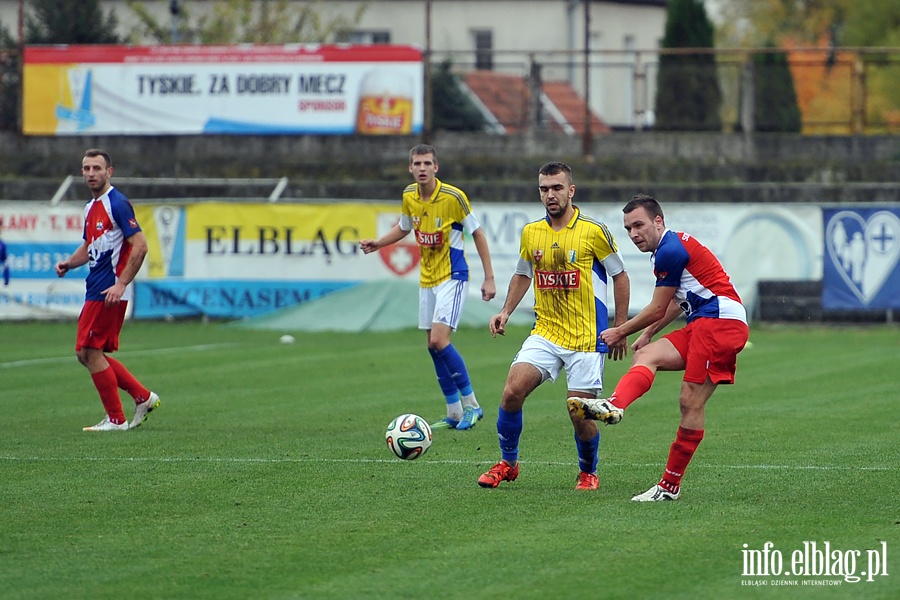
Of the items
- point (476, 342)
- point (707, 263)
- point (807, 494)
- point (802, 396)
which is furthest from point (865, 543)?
point (476, 342)

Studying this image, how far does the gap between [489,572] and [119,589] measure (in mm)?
1580

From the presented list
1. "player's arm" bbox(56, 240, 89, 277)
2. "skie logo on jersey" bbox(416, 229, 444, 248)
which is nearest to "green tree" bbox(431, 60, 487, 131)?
"skie logo on jersey" bbox(416, 229, 444, 248)

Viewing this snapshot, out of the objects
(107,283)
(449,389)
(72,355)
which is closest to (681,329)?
(449,389)

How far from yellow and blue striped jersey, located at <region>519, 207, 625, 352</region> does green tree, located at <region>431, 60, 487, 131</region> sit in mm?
18348

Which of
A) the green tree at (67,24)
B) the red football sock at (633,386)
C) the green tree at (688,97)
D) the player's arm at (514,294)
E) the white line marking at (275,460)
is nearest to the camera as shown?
the red football sock at (633,386)

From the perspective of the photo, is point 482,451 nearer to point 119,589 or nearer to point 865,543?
point 865,543

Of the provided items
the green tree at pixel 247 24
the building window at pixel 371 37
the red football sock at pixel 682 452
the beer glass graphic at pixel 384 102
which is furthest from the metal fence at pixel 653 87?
the red football sock at pixel 682 452

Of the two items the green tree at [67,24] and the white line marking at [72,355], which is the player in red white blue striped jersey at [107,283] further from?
the green tree at [67,24]

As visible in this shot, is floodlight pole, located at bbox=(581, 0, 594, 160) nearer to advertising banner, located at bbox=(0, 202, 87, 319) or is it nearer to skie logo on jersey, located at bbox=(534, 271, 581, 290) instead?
advertising banner, located at bbox=(0, 202, 87, 319)

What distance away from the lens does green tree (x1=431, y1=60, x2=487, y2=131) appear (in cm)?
2648

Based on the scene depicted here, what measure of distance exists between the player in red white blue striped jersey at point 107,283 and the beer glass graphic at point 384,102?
45.3ft

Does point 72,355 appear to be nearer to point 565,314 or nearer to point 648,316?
point 565,314

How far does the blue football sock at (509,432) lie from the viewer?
8.33 m

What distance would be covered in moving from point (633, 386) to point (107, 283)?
17.6ft
